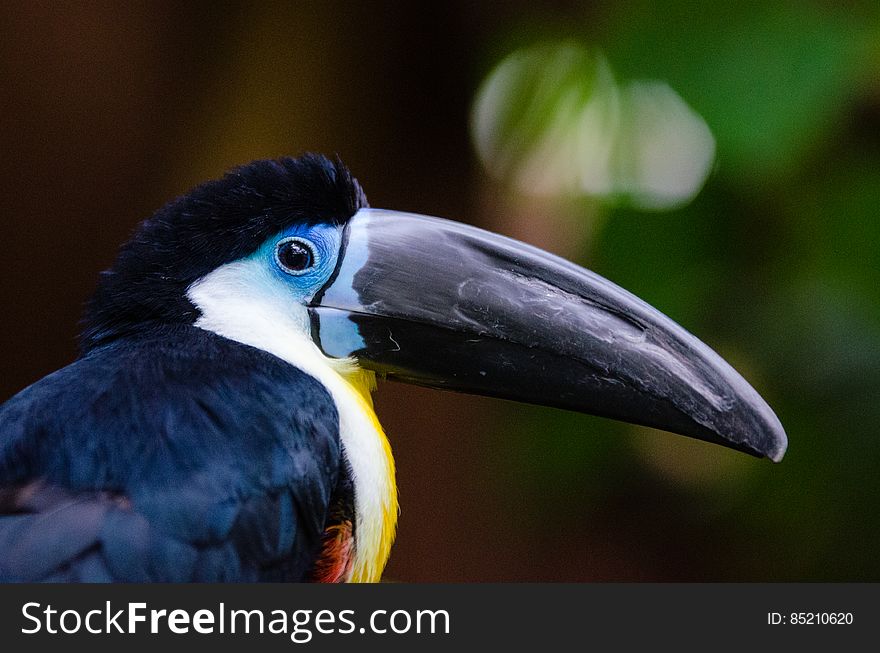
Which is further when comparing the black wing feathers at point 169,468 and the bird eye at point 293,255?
the bird eye at point 293,255

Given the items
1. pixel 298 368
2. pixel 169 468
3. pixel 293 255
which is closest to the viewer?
pixel 169 468

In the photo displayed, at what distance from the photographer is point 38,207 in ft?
11.9

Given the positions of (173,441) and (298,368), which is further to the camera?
(298,368)

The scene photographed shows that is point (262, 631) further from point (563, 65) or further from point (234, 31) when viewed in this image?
point (234, 31)

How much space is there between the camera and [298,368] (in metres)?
1.63

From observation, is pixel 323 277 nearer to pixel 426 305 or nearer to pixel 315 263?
pixel 315 263

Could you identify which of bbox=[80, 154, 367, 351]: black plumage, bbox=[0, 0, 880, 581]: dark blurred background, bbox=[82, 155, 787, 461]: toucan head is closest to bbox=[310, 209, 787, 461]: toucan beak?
bbox=[82, 155, 787, 461]: toucan head

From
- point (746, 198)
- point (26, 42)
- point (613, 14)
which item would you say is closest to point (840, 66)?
point (746, 198)

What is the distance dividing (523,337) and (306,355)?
0.37 m

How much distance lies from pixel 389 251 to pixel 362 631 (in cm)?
64

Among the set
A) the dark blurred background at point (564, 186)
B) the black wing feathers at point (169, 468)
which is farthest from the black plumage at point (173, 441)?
the dark blurred background at point (564, 186)

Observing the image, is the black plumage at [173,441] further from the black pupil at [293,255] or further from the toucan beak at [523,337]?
the toucan beak at [523,337]

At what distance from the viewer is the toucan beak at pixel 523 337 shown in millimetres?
1666

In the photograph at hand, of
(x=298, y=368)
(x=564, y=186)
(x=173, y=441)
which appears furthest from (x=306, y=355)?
(x=564, y=186)
